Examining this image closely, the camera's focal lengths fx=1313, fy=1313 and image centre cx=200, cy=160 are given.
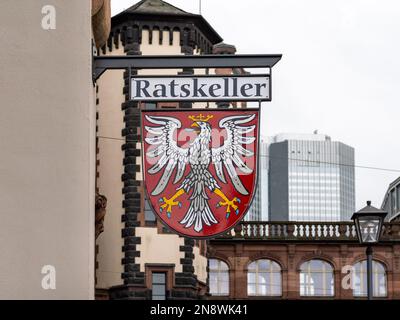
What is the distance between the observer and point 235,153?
16.5 m

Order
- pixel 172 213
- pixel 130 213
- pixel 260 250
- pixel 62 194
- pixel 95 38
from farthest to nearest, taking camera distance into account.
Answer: pixel 260 250
pixel 130 213
pixel 95 38
pixel 172 213
pixel 62 194

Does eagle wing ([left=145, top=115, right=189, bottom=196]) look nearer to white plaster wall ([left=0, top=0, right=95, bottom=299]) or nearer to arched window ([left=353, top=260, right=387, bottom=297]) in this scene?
white plaster wall ([left=0, top=0, right=95, bottom=299])

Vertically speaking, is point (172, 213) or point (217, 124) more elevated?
point (217, 124)

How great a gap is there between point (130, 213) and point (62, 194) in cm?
4185

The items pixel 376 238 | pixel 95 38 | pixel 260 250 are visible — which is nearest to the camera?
pixel 95 38

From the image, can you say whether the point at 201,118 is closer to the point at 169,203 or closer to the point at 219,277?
the point at 169,203

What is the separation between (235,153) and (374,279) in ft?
193

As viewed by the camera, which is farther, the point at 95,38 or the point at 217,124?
the point at 95,38

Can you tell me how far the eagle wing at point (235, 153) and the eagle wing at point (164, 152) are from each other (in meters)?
0.43

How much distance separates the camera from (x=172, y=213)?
646 inches

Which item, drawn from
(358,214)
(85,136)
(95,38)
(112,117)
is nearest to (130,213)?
(112,117)

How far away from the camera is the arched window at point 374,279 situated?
74.8 meters

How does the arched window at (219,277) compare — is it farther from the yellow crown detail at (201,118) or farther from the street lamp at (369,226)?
the yellow crown detail at (201,118)

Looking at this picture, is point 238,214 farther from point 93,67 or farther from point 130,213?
point 130,213
